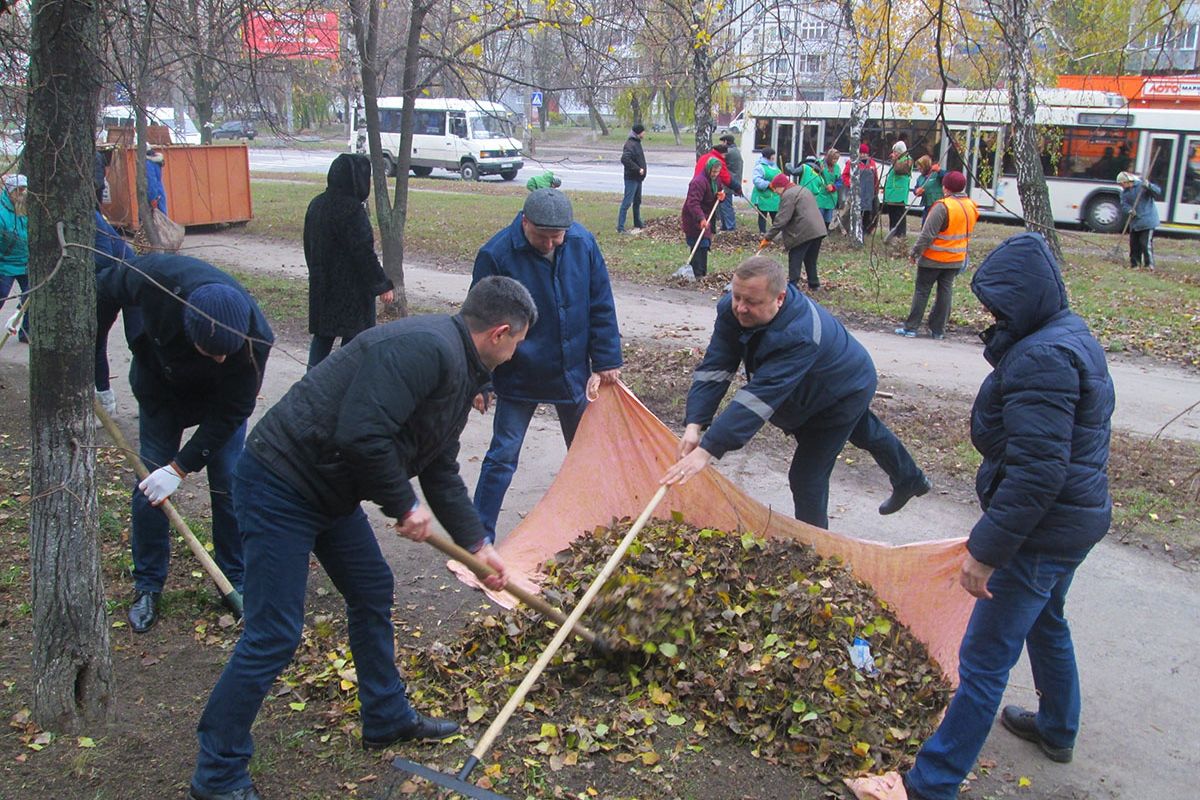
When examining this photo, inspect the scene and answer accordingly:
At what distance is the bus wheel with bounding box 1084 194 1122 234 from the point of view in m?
19.8

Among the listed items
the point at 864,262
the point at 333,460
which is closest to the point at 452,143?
the point at 864,262

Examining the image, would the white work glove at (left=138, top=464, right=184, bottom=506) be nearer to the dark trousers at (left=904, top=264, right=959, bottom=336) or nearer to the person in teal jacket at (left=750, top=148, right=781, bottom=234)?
the dark trousers at (left=904, top=264, right=959, bottom=336)

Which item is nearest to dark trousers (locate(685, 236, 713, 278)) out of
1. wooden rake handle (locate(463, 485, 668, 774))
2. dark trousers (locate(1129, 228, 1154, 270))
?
dark trousers (locate(1129, 228, 1154, 270))

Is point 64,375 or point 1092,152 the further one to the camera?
point 1092,152

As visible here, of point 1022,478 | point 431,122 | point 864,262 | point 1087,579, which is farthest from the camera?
point 431,122

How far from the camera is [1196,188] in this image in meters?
19.0

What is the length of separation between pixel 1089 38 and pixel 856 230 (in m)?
10.9

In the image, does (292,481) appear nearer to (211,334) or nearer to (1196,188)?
(211,334)

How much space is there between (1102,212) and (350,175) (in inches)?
713

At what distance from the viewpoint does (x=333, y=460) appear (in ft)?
9.47

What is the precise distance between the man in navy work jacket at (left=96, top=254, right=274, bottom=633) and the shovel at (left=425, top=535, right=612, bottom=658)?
112cm

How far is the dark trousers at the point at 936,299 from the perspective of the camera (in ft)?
32.4

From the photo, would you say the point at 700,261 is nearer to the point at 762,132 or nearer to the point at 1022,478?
the point at 1022,478

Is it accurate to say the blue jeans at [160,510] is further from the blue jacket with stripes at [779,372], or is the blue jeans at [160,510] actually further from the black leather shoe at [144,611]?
the blue jacket with stripes at [779,372]
